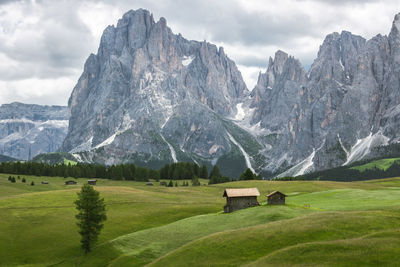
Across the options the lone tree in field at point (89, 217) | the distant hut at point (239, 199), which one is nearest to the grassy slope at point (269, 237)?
the lone tree in field at point (89, 217)

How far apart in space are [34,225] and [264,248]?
54603 mm

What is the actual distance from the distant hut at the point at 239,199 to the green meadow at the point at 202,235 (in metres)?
6.26

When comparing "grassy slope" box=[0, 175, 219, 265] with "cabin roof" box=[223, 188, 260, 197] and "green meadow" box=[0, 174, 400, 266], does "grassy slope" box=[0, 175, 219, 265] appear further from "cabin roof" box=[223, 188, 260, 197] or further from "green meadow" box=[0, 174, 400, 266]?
"cabin roof" box=[223, 188, 260, 197]

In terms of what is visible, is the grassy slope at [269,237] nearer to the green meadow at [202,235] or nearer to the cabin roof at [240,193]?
the green meadow at [202,235]

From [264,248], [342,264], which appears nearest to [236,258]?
[264,248]

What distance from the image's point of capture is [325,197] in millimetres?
104125

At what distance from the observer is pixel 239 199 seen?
83.2 m

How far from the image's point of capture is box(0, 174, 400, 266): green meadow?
38.5m

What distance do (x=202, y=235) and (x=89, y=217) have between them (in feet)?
75.7

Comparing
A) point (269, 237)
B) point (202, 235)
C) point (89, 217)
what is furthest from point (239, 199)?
point (269, 237)

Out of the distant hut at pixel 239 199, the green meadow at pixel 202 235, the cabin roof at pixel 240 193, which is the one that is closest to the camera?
the green meadow at pixel 202 235

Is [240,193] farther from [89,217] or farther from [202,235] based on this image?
[89,217]

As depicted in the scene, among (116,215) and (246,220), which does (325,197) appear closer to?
(246,220)

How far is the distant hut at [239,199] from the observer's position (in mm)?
82062
